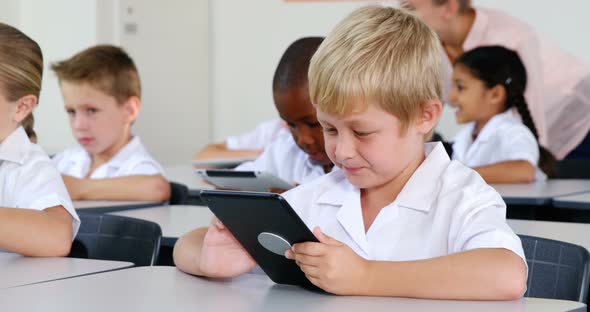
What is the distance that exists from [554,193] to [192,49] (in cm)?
381

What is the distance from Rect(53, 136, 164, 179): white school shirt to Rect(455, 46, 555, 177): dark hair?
57.7 inches

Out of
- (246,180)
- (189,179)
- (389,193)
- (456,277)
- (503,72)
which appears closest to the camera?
(456,277)

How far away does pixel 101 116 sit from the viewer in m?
3.04

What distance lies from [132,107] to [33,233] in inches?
59.7

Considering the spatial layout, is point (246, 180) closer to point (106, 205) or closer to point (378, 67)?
point (106, 205)

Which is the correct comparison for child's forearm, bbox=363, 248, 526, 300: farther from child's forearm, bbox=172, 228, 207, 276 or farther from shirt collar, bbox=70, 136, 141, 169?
shirt collar, bbox=70, 136, 141, 169

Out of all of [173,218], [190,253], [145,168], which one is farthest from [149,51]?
[190,253]

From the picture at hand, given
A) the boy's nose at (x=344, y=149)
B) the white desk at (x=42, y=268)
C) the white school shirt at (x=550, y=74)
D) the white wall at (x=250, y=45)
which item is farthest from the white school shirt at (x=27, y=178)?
the white wall at (x=250, y=45)

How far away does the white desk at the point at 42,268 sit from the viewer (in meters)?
1.39

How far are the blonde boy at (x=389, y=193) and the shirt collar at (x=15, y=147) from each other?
1.84 ft

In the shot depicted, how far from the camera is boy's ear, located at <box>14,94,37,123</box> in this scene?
74.1 inches

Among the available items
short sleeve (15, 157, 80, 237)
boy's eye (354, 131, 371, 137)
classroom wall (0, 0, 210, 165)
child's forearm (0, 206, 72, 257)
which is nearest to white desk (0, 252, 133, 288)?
Result: child's forearm (0, 206, 72, 257)

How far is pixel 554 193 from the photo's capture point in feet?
9.03

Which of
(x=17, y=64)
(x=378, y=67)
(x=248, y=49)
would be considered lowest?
(x=248, y=49)
